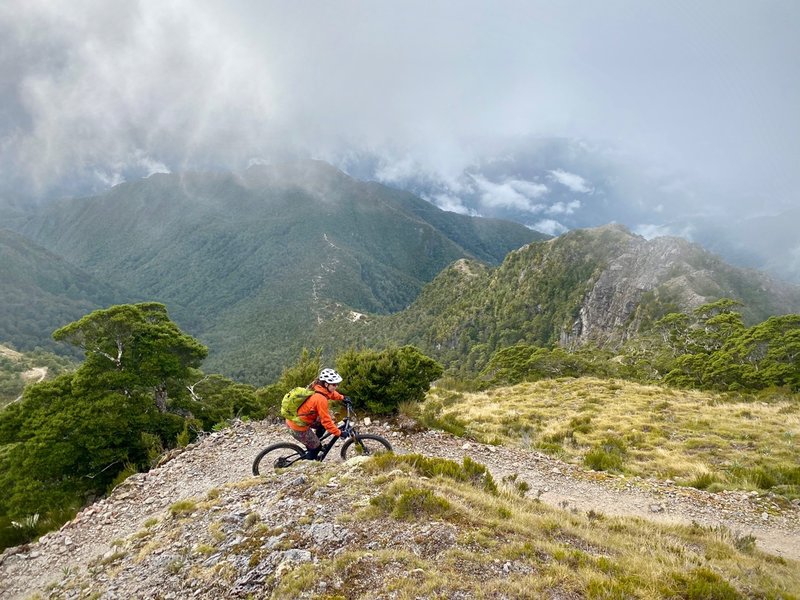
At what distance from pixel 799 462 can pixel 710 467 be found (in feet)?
8.04

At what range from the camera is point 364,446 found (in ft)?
32.3

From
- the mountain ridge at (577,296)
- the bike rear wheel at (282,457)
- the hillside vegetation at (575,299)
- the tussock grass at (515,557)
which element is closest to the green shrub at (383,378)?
the bike rear wheel at (282,457)

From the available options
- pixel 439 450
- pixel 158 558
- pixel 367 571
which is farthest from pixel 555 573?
pixel 439 450

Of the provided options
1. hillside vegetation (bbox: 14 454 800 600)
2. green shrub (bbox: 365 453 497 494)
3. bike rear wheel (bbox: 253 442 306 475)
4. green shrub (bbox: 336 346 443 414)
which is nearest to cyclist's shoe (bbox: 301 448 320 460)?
bike rear wheel (bbox: 253 442 306 475)

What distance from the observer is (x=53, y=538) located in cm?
944

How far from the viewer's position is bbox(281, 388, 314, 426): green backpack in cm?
852

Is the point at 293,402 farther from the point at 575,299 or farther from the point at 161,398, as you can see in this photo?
the point at 575,299

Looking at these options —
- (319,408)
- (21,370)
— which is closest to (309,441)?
(319,408)

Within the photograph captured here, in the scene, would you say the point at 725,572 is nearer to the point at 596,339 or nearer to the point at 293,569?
the point at 293,569

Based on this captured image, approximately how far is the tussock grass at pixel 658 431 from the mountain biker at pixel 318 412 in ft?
19.6

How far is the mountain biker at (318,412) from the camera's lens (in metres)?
8.63

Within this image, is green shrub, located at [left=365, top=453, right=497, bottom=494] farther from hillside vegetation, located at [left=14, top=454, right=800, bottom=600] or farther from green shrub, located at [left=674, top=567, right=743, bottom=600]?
green shrub, located at [left=674, top=567, right=743, bottom=600]

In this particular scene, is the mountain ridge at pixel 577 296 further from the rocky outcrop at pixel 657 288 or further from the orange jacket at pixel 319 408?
the orange jacket at pixel 319 408

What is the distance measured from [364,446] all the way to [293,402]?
226 cm
